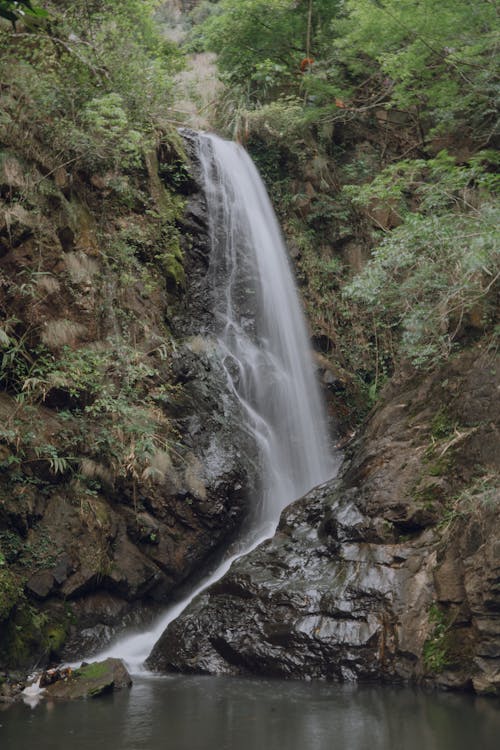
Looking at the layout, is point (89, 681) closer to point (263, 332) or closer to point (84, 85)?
point (263, 332)

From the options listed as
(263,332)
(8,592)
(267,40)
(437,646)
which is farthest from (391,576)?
(267,40)

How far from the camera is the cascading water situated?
1052 cm

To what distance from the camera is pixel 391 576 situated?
720cm

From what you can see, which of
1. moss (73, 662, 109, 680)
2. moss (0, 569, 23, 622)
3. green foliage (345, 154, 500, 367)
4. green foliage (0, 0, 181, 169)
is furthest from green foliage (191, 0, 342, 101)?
moss (73, 662, 109, 680)

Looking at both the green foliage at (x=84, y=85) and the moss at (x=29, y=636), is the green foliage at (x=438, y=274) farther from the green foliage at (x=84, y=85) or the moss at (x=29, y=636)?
the moss at (x=29, y=636)

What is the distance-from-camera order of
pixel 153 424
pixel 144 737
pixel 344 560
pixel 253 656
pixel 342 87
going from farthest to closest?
pixel 342 87 < pixel 153 424 < pixel 344 560 < pixel 253 656 < pixel 144 737

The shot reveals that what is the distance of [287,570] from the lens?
26.0 ft

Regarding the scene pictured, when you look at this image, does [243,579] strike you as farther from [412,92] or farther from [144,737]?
[412,92]

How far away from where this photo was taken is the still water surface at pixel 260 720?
5043mm

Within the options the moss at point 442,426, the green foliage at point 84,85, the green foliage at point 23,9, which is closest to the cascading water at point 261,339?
the green foliage at point 84,85

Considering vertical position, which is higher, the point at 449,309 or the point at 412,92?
the point at 412,92

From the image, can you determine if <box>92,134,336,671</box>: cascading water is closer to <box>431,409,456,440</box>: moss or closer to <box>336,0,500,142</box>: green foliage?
<box>431,409,456,440</box>: moss

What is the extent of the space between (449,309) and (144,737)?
20.1 feet

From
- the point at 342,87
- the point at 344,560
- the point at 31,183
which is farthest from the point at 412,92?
the point at 344,560
